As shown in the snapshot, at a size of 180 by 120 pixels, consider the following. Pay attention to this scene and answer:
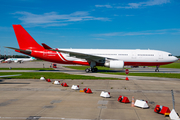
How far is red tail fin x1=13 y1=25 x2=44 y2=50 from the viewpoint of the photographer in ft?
106

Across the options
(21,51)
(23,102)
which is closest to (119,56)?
(21,51)

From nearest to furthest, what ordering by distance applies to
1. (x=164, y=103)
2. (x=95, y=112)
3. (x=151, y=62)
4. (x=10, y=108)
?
(x=95, y=112), (x=10, y=108), (x=164, y=103), (x=151, y=62)

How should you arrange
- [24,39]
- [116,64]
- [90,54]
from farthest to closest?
[24,39], [90,54], [116,64]

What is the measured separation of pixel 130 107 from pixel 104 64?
70.6 feet

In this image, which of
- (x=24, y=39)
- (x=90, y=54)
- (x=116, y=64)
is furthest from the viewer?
(x=24, y=39)

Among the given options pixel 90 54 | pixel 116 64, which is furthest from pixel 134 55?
pixel 90 54

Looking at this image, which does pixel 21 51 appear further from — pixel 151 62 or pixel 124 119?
pixel 124 119

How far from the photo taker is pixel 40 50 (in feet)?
108

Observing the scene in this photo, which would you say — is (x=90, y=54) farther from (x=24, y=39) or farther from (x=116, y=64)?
(x=24, y=39)

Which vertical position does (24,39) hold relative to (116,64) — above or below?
above

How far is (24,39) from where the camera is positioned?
32.8m

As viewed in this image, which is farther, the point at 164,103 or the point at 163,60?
the point at 163,60

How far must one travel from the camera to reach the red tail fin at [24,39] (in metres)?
32.4

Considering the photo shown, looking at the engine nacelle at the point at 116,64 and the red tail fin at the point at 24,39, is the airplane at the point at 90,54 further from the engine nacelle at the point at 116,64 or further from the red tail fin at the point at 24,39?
the engine nacelle at the point at 116,64
